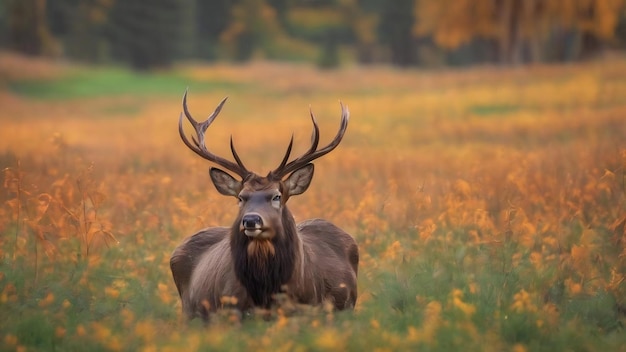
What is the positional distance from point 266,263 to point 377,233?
363 centimetres

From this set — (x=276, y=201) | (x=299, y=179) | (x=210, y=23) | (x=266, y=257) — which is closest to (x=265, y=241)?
(x=266, y=257)

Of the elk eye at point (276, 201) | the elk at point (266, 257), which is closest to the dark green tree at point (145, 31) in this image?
the elk at point (266, 257)

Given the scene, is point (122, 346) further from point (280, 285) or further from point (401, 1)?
point (401, 1)

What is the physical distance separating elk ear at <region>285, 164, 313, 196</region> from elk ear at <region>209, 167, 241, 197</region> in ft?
1.27

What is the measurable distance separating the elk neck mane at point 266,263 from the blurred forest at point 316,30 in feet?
102

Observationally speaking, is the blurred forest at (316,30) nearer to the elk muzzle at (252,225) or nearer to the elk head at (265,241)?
the elk head at (265,241)

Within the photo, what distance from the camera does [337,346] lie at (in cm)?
682

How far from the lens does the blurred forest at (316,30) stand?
41.2 m

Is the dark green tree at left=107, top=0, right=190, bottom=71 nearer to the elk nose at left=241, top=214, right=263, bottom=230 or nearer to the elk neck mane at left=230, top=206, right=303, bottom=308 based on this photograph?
the elk neck mane at left=230, top=206, right=303, bottom=308

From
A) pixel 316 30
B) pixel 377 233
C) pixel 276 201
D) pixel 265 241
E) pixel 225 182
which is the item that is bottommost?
pixel 377 233

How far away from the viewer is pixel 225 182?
825cm

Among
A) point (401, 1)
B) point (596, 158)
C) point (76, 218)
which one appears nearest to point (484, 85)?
point (596, 158)

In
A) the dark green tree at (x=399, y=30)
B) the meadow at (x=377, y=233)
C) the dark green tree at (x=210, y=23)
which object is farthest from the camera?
the dark green tree at (x=210, y=23)

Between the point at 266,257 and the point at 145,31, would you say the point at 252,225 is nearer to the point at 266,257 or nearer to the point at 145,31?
the point at 266,257
